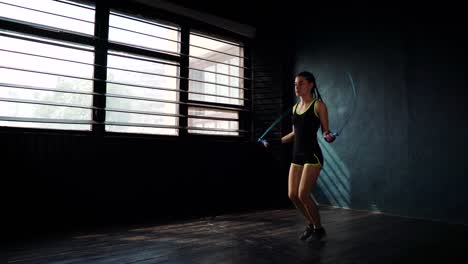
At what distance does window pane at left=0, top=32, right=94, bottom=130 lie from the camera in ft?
10.2

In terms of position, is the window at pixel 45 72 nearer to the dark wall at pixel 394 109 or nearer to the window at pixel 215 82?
the window at pixel 215 82

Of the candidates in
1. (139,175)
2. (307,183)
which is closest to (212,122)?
(139,175)

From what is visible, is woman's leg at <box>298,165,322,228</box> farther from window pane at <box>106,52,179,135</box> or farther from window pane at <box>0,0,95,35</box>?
window pane at <box>0,0,95,35</box>

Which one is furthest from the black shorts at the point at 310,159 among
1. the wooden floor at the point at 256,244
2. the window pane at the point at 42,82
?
the window pane at the point at 42,82

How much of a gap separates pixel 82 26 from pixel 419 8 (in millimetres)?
3565

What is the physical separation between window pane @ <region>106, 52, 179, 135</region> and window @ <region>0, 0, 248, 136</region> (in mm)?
11

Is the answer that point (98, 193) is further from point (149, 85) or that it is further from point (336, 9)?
point (336, 9)

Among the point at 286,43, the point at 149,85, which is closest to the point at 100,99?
the point at 149,85

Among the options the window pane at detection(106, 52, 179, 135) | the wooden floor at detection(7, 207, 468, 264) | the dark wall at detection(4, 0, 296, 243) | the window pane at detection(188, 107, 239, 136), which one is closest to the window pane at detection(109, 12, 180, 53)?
the window pane at detection(106, 52, 179, 135)

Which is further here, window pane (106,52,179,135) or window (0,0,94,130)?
window pane (106,52,179,135)

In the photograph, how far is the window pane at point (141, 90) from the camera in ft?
12.1

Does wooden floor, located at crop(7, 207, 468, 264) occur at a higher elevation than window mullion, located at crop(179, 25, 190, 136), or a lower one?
lower

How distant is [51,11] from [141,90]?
1.13m

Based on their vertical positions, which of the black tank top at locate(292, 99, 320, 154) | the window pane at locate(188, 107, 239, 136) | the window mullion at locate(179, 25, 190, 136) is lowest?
the black tank top at locate(292, 99, 320, 154)
